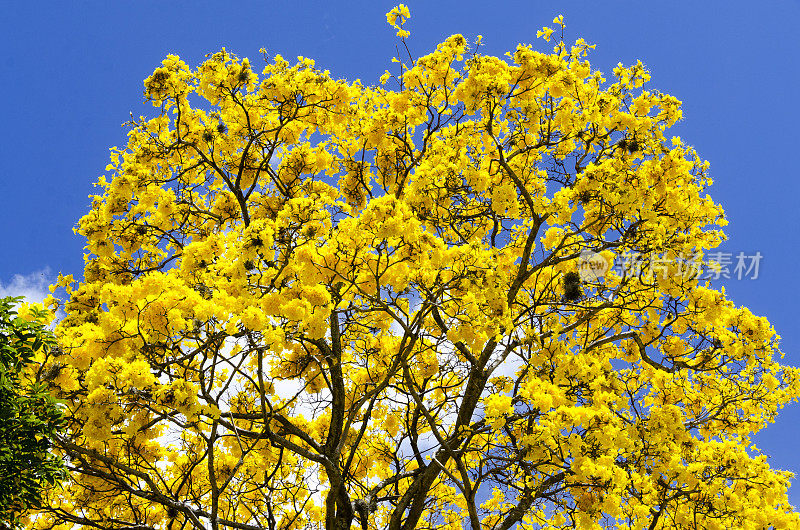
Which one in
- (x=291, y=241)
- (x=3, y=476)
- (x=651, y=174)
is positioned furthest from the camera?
(x=651, y=174)

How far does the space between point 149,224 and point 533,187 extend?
500 centimetres

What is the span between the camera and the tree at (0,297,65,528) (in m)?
5.10

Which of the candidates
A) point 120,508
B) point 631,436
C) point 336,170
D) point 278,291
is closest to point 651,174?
point 631,436

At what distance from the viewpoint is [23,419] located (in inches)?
199

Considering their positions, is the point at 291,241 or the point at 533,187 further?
the point at 533,187

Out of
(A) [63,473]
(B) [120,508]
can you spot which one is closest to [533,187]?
(A) [63,473]

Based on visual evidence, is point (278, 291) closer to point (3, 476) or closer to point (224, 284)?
point (224, 284)

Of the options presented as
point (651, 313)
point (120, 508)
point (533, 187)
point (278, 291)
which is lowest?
point (120, 508)

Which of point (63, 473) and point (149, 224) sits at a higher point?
point (149, 224)

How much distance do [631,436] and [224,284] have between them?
438cm

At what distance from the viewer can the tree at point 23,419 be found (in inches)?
201

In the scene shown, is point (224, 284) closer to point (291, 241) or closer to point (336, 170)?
point (291, 241)

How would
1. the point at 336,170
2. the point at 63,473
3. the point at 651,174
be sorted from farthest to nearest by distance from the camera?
the point at 336,170 → the point at 651,174 → the point at 63,473

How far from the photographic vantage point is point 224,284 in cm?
554
